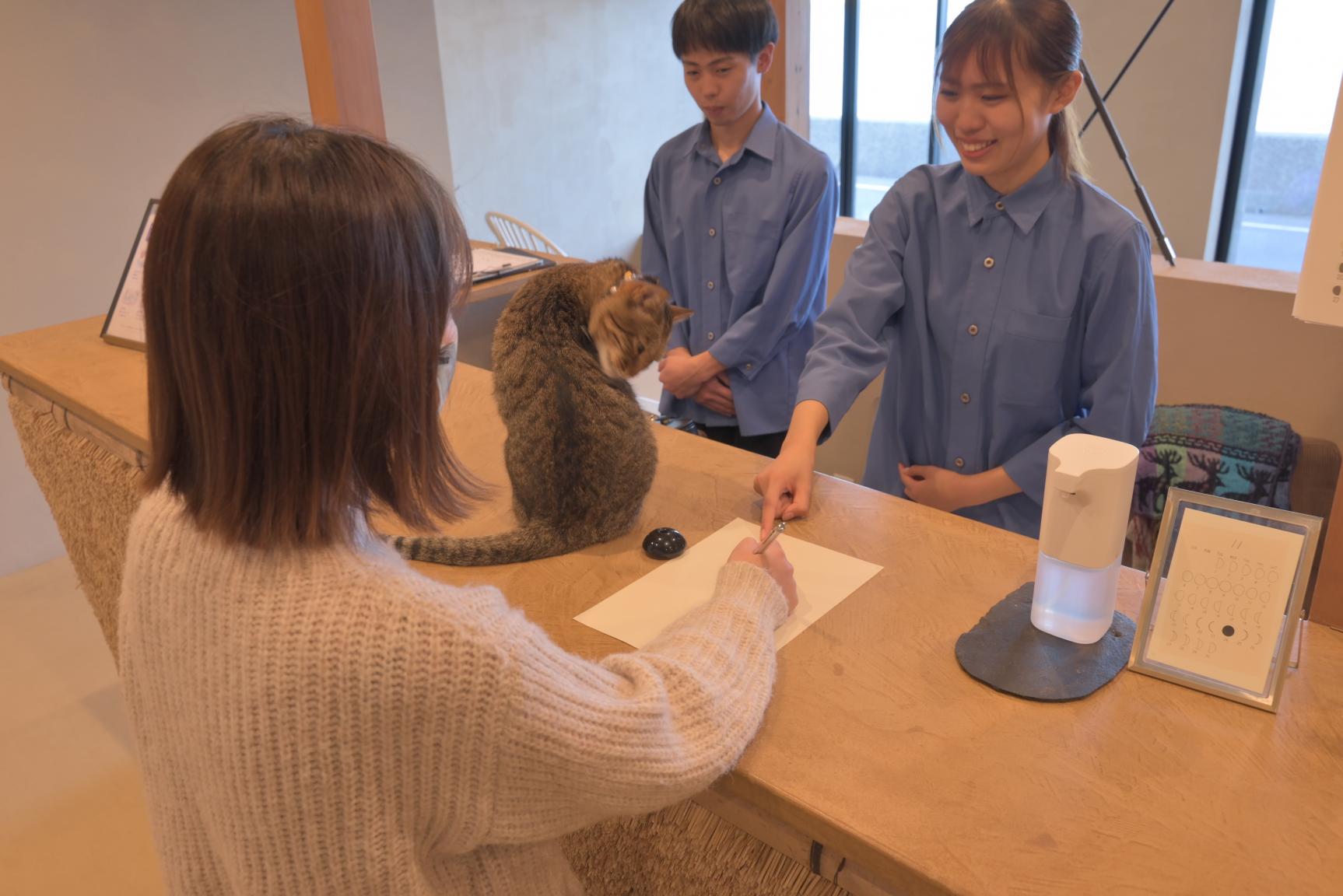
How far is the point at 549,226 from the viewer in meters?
5.27

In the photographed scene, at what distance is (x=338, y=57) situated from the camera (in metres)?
2.10

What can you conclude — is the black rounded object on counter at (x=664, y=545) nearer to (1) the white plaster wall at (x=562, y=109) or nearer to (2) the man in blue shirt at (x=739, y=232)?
(2) the man in blue shirt at (x=739, y=232)

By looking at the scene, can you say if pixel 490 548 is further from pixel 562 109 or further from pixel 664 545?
pixel 562 109

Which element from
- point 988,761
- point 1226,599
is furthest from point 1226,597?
point 988,761

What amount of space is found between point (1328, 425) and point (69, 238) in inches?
136

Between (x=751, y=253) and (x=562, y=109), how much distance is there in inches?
140

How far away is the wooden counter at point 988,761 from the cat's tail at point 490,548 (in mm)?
18

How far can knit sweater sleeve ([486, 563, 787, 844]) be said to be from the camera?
670mm

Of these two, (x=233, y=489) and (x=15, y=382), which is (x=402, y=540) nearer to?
(x=233, y=489)

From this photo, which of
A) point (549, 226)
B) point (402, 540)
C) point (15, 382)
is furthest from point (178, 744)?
point (549, 226)

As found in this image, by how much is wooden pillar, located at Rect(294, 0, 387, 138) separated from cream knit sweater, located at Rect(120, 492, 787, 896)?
1611 millimetres

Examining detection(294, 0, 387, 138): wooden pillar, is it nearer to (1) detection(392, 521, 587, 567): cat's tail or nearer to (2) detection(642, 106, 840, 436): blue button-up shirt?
(2) detection(642, 106, 840, 436): blue button-up shirt

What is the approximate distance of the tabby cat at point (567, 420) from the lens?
1.17 m

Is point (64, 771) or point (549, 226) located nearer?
point (64, 771)
